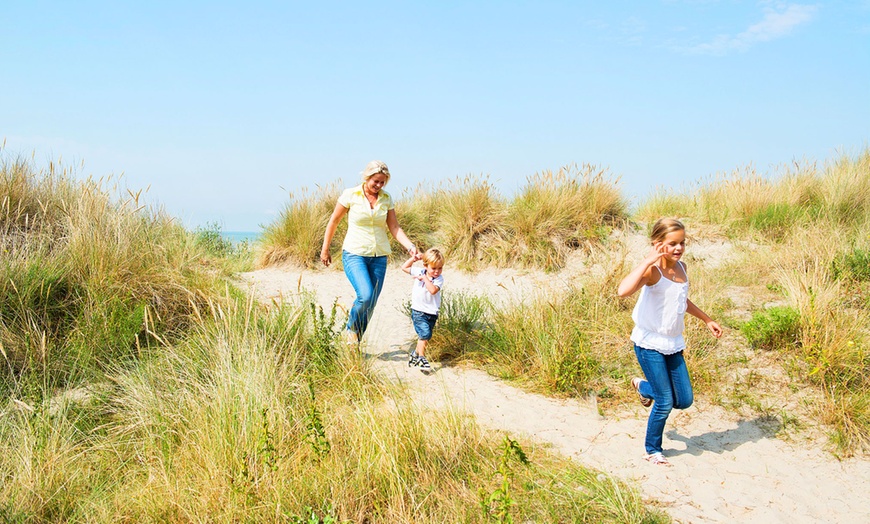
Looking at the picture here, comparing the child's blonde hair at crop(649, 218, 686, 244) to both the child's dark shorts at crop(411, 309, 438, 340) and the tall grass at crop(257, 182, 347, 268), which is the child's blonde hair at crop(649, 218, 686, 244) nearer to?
the child's dark shorts at crop(411, 309, 438, 340)

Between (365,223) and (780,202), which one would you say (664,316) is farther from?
(780,202)

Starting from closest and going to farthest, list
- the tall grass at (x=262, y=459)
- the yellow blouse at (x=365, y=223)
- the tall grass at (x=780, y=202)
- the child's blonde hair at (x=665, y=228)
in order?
1. the tall grass at (x=262, y=459)
2. the child's blonde hair at (x=665, y=228)
3. the yellow blouse at (x=365, y=223)
4. the tall grass at (x=780, y=202)

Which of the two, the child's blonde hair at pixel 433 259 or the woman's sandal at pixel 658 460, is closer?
the woman's sandal at pixel 658 460

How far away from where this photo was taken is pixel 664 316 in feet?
13.4

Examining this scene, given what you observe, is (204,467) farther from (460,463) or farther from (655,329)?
(655,329)

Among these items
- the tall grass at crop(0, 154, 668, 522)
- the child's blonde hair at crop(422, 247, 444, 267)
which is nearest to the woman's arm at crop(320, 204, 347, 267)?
the tall grass at crop(0, 154, 668, 522)

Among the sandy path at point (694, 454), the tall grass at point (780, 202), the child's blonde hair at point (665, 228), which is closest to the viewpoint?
→ the sandy path at point (694, 454)

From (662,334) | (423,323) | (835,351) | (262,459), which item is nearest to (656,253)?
(662,334)

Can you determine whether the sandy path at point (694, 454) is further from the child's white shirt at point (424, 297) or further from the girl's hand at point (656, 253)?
the girl's hand at point (656, 253)

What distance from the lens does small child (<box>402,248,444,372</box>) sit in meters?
5.70

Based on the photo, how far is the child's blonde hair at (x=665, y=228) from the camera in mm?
3918

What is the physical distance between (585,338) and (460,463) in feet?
8.48

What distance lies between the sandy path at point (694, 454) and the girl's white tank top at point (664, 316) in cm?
88

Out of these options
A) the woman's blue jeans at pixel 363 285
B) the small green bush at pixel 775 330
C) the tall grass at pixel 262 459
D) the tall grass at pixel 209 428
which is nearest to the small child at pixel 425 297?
the woman's blue jeans at pixel 363 285
